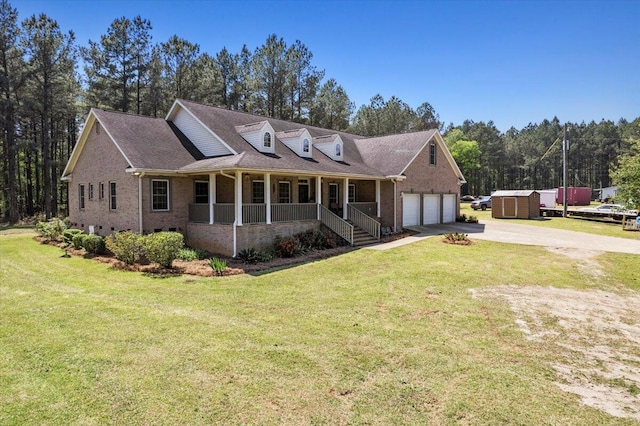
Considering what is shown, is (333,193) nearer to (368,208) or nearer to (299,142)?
(368,208)

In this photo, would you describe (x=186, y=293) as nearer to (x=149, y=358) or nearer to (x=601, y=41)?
(x=149, y=358)

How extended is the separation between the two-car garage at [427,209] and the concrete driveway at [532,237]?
0.82m

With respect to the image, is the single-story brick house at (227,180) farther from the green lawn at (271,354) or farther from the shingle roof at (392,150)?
the green lawn at (271,354)

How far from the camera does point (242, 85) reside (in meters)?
41.8

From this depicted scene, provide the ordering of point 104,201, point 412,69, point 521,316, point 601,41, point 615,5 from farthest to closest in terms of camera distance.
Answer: point 412,69 → point 104,201 → point 601,41 → point 615,5 → point 521,316

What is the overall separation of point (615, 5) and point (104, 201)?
22852mm

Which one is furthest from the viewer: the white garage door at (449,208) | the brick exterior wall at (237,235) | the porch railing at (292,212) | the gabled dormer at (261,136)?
the white garage door at (449,208)

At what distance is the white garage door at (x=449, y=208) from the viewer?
27234mm

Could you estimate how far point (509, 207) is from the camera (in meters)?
31.9

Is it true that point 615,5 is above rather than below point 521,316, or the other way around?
above

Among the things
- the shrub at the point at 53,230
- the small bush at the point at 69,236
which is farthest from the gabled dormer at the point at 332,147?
the shrub at the point at 53,230

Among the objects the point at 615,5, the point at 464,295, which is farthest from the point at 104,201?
the point at 615,5

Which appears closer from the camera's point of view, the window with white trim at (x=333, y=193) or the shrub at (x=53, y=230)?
the shrub at (x=53, y=230)

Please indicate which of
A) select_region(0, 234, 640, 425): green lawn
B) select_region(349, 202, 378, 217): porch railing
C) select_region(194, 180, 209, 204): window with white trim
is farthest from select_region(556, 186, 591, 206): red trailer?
select_region(194, 180, 209, 204): window with white trim
